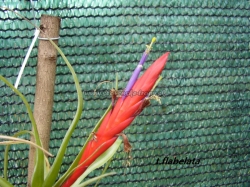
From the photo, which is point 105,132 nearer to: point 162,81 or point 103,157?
point 103,157

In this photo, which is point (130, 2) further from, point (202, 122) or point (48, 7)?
point (202, 122)

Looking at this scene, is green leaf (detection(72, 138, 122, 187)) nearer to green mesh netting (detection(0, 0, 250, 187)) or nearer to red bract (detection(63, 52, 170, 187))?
red bract (detection(63, 52, 170, 187))

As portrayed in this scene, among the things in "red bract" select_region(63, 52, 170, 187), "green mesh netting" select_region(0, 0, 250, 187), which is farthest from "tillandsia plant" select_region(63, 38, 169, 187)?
"green mesh netting" select_region(0, 0, 250, 187)

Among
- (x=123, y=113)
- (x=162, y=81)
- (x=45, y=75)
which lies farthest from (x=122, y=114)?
(x=162, y=81)

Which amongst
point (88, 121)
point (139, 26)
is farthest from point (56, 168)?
point (139, 26)

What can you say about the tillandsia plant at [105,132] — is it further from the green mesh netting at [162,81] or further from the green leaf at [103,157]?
the green mesh netting at [162,81]

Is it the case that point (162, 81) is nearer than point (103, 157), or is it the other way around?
point (103, 157)

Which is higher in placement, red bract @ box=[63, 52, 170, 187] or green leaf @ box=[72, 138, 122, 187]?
red bract @ box=[63, 52, 170, 187]
